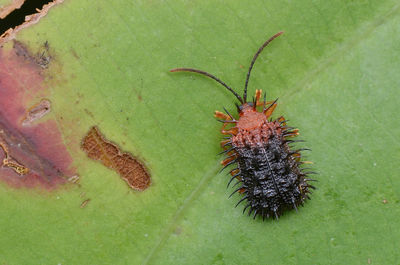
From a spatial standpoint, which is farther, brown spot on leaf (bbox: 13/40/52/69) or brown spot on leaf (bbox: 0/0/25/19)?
brown spot on leaf (bbox: 0/0/25/19)

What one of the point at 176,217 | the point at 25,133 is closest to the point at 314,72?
the point at 176,217

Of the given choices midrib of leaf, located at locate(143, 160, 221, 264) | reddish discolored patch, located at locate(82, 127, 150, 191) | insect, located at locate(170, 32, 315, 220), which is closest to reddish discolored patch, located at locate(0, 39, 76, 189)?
reddish discolored patch, located at locate(82, 127, 150, 191)

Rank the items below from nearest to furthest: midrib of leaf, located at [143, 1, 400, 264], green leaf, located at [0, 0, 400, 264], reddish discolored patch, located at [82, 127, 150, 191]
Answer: midrib of leaf, located at [143, 1, 400, 264] < green leaf, located at [0, 0, 400, 264] < reddish discolored patch, located at [82, 127, 150, 191]

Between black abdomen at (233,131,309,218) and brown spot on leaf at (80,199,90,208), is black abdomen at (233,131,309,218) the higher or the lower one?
the higher one

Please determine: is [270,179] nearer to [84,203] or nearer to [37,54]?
[84,203]

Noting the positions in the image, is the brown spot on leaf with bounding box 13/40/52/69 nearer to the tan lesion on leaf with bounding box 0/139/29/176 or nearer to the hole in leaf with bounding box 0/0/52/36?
the hole in leaf with bounding box 0/0/52/36
